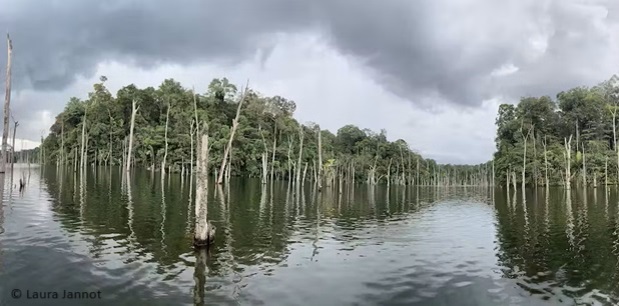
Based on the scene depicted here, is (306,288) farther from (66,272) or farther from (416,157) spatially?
(416,157)

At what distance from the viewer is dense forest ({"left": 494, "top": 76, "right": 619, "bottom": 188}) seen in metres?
93.6

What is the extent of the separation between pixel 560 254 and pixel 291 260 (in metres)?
10.8

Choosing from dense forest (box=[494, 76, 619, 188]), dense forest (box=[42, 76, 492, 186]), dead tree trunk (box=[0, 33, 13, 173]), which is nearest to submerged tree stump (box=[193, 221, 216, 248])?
dead tree trunk (box=[0, 33, 13, 173])

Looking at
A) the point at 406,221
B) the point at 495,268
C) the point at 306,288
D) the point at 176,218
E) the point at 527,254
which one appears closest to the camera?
the point at 306,288

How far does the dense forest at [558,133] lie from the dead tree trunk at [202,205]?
8776 centimetres

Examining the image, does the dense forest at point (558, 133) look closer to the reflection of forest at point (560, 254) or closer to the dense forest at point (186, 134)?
the dense forest at point (186, 134)

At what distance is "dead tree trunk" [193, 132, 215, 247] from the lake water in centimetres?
50

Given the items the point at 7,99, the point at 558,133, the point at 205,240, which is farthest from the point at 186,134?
the point at 558,133

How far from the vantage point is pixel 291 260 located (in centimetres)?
1627

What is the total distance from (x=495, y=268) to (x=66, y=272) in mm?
13690

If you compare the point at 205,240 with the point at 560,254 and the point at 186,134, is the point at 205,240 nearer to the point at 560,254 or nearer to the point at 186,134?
the point at 560,254

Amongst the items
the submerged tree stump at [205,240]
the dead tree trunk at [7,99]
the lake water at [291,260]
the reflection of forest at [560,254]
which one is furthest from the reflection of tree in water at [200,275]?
the dead tree trunk at [7,99]

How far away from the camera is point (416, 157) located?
131875 millimetres

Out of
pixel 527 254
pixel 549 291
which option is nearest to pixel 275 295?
pixel 549 291
